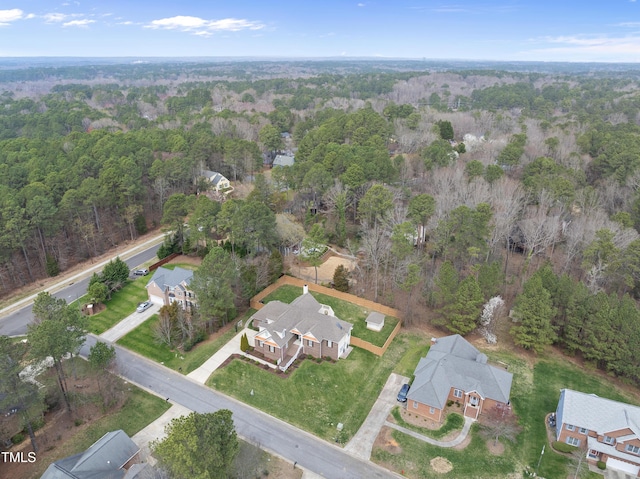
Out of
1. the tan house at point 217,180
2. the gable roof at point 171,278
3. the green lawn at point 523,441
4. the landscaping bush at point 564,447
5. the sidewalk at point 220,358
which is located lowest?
the green lawn at point 523,441

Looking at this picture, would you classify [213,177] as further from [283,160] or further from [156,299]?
[156,299]

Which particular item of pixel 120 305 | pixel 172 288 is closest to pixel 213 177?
pixel 120 305

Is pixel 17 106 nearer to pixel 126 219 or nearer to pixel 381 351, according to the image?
pixel 126 219

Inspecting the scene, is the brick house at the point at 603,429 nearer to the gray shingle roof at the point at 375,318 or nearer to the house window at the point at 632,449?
the house window at the point at 632,449

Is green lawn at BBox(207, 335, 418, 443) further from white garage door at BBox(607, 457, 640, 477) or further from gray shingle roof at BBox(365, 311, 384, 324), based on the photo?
white garage door at BBox(607, 457, 640, 477)

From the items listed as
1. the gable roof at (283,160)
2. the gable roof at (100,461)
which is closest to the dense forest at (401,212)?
the gable roof at (283,160)

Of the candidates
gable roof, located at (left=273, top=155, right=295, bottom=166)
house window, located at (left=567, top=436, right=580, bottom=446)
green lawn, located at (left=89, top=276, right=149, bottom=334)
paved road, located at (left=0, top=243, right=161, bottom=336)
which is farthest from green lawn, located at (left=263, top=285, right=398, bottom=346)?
gable roof, located at (left=273, top=155, right=295, bottom=166)

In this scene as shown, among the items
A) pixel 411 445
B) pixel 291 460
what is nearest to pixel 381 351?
pixel 411 445
